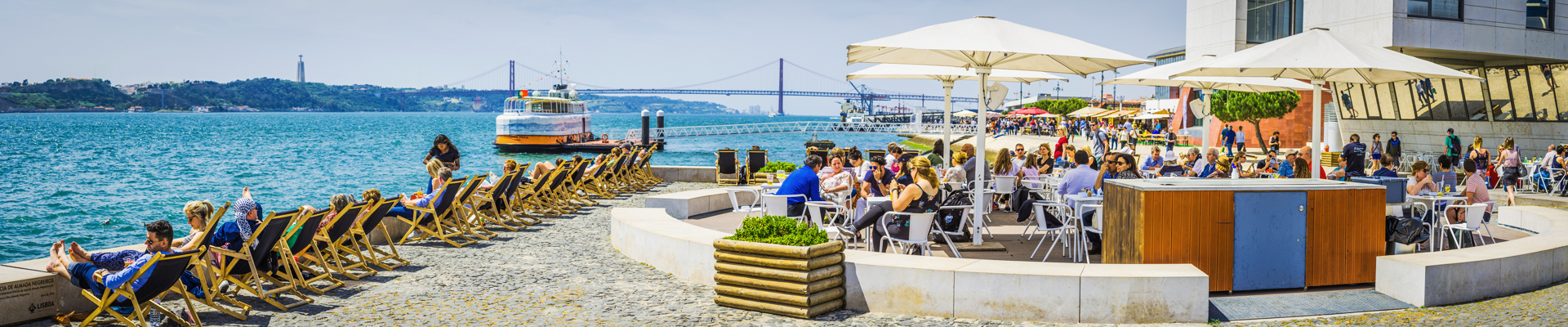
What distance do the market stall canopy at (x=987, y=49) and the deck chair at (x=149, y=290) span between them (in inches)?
161

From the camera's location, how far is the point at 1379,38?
58.5ft

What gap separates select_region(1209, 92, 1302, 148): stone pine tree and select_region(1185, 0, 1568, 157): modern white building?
414cm

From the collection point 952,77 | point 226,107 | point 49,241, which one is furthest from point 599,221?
point 226,107

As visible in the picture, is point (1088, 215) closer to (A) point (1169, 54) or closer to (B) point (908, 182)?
(B) point (908, 182)

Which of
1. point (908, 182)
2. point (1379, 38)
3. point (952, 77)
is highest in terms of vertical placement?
point (1379, 38)

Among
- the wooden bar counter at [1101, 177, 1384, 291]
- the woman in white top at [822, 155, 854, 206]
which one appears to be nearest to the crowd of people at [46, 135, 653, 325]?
the woman in white top at [822, 155, 854, 206]

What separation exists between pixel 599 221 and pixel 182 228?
45.5 ft

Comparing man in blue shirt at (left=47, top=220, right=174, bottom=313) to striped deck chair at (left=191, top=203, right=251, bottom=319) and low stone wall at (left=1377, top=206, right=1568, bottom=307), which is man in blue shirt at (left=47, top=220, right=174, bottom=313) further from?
low stone wall at (left=1377, top=206, right=1568, bottom=307)

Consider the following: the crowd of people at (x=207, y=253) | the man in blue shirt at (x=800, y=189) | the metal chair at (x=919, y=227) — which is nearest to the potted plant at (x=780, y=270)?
the metal chair at (x=919, y=227)

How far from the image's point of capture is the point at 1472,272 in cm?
520

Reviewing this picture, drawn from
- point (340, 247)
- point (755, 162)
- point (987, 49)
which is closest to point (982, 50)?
point (987, 49)

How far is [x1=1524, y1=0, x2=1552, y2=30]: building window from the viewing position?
18.3m

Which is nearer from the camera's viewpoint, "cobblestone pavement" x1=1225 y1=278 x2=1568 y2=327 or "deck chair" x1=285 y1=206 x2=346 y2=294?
"cobblestone pavement" x1=1225 y1=278 x2=1568 y2=327

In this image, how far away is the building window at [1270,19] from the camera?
21.7 metres
